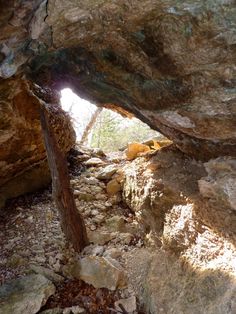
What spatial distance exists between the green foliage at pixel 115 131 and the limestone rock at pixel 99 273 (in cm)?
672

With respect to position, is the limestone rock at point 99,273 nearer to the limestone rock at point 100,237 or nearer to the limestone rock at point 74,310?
the limestone rock at point 74,310

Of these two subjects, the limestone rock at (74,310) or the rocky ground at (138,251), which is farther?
the limestone rock at (74,310)

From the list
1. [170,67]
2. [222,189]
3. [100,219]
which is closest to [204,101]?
[170,67]

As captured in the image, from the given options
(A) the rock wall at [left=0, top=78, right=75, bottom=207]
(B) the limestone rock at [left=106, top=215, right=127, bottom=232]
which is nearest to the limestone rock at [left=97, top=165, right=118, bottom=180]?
(A) the rock wall at [left=0, top=78, right=75, bottom=207]

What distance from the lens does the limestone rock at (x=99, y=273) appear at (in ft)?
13.5

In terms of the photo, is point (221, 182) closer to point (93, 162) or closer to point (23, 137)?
point (23, 137)

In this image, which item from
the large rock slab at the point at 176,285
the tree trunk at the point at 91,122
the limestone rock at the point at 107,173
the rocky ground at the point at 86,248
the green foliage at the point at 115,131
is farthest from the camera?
the green foliage at the point at 115,131

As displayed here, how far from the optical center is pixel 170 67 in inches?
133

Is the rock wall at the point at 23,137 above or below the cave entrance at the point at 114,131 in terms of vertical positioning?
below

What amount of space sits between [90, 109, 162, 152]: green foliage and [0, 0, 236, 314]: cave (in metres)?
5.49

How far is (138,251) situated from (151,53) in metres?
2.57

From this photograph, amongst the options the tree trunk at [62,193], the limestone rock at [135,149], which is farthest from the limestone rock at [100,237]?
the limestone rock at [135,149]

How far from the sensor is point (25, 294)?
4.00m

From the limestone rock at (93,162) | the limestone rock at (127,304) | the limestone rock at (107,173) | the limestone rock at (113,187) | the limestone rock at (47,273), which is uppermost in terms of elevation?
the limestone rock at (93,162)
